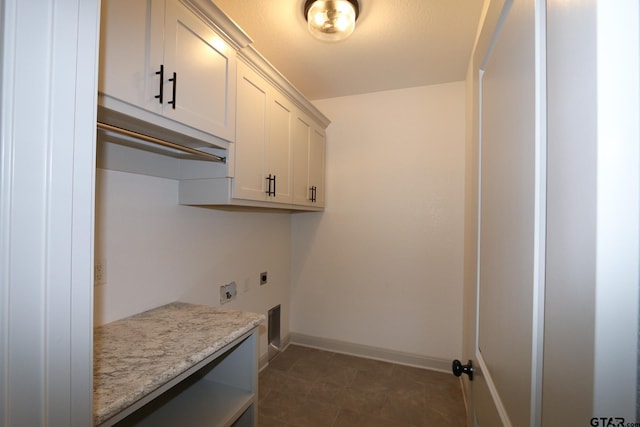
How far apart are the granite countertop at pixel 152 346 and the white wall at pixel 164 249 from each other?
0.13 m

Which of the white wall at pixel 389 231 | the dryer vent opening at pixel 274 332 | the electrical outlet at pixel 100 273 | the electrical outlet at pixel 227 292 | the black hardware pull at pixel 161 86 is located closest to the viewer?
the black hardware pull at pixel 161 86

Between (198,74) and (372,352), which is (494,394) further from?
(372,352)

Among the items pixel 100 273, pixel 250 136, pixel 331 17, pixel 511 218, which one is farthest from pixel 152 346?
pixel 331 17

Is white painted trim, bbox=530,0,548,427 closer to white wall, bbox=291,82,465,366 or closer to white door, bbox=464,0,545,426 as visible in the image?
white door, bbox=464,0,545,426

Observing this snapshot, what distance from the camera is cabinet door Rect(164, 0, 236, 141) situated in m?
1.09

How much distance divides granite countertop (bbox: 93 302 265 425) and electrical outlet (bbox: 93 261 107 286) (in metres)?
0.21

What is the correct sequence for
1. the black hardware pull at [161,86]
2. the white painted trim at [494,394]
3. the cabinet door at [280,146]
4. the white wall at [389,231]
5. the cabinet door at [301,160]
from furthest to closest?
1. the white wall at [389,231]
2. the cabinet door at [301,160]
3. the cabinet door at [280,146]
4. the black hardware pull at [161,86]
5. the white painted trim at [494,394]

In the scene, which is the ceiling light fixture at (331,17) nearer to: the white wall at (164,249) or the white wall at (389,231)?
the white wall at (389,231)

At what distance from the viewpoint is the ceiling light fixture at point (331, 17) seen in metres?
1.47

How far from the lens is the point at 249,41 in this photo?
1.44 meters

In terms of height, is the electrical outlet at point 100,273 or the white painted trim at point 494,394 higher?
the electrical outlet at point 100,273

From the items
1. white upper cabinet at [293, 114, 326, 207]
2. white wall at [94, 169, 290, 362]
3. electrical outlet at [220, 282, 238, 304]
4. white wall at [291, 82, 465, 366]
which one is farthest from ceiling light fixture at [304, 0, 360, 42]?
electrical outlet at [220, 282, 238, 304]

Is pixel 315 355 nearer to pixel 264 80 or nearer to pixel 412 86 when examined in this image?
pixel 264 80

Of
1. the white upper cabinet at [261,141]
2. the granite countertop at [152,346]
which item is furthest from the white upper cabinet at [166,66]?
the granite countertop at [152,346]
